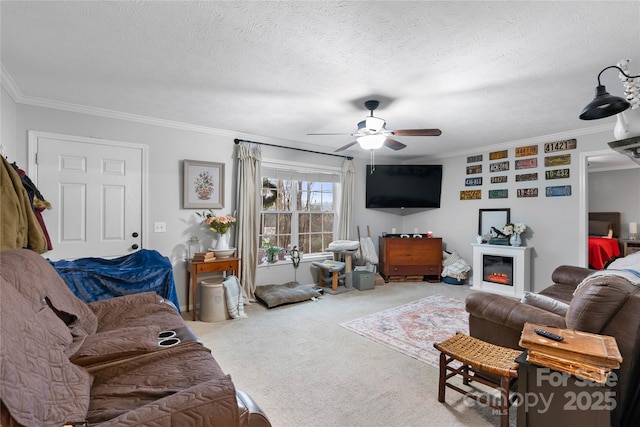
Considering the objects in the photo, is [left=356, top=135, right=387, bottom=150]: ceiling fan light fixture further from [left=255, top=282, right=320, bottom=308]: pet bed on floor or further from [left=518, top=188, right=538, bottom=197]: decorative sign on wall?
[left=518, top=188, right=538, bottom=197]: decorative sign on wall

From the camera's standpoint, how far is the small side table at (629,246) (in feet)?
20.4

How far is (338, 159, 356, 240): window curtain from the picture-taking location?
547cm

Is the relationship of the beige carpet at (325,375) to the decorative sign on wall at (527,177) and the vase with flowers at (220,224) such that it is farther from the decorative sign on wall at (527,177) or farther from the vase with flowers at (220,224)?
the decorative sign on wall at (527,177)

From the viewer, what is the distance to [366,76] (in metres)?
2.52

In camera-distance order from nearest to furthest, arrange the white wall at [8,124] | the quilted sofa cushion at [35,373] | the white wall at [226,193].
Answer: the quilted sofa cushion at [35,373] < the white wall at [8,124] < the white wall at [226,193]

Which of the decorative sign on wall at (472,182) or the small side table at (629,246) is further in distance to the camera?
the small side table at (629,246)

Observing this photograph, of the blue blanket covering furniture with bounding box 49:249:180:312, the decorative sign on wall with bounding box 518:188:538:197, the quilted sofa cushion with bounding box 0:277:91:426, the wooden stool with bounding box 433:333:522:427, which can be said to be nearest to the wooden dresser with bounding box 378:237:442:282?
the decorative sign on wall with bounding box 518:188:538:197

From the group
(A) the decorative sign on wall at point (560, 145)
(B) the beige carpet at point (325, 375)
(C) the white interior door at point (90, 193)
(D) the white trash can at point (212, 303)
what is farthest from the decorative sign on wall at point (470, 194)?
(C) the white interior door at point (90, 193)

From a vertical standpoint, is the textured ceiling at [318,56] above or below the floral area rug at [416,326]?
above

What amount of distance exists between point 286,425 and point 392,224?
505 cm

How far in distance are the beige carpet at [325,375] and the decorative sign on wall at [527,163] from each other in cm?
338

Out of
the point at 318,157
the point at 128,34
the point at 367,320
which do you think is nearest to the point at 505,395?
the point at 367,320

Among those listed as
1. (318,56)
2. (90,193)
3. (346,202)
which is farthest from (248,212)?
(318,56)

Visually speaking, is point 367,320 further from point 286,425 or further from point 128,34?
point 128,34
